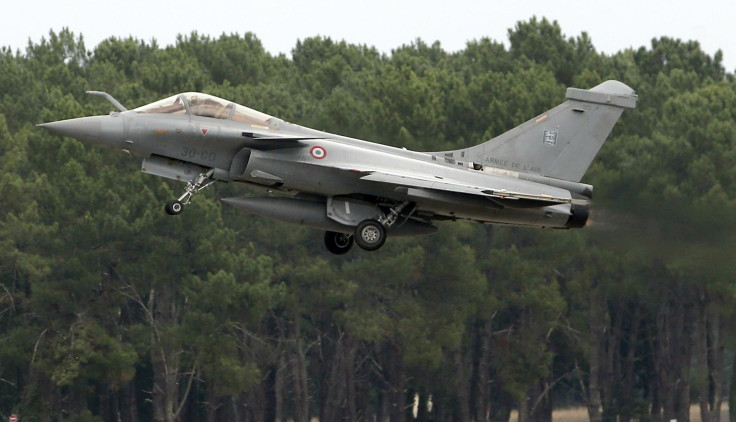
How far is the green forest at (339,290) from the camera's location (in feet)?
169

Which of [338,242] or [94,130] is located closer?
[94,130]

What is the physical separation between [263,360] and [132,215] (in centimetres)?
990

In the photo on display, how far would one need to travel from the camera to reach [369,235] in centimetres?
2455

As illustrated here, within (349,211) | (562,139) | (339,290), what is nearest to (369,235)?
(349,211)

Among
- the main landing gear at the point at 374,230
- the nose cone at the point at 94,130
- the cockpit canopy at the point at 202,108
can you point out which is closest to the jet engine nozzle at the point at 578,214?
the main landing gear at the point at 374,230

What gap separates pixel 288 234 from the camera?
182 feet

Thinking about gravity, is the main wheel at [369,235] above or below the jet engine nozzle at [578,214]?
below

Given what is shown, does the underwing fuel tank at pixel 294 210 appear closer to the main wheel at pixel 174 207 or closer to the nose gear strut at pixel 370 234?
the nose gear strut at pixel 370 234

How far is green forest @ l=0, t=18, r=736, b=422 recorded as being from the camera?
51438 millimetres

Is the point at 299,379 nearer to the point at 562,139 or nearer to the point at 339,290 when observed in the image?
the point at 339,290

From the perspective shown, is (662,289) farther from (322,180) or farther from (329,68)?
(322,180)

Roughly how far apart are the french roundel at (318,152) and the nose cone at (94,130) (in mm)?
3534

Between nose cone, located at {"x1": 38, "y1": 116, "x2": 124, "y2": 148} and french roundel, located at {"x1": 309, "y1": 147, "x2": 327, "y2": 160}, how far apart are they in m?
3.53

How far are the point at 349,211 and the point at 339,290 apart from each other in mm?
29852
